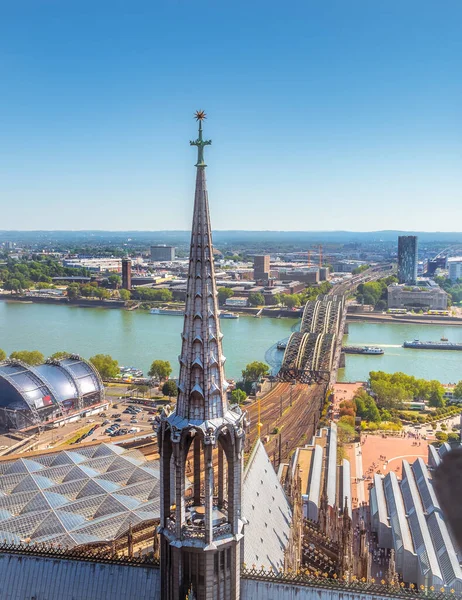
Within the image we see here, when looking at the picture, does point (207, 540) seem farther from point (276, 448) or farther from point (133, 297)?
point (133, 297)

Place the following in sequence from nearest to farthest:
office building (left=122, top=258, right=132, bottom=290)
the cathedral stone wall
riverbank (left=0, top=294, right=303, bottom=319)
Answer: the cathedral stone wall, riverbank (left=0, top=294, right=303, bottom=319), office building (left=122, top=258, right=132, bottom=290)

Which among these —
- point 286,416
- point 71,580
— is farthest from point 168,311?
point 71,580

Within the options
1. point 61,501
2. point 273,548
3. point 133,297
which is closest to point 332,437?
point 61,501

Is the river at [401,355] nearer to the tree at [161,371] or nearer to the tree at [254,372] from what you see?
the tree at [254,372]

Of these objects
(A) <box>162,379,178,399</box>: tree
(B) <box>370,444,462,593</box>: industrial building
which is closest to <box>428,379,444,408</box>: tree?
(B) <box>370,444,462,593</box>: industrial building

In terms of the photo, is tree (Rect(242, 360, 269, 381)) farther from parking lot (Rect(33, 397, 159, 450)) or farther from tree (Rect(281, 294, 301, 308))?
tree (Rect(281, 294, 301, 308))
